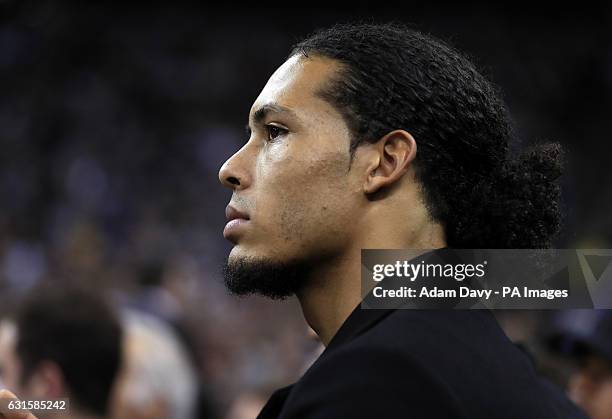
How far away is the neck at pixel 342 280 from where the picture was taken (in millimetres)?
2057

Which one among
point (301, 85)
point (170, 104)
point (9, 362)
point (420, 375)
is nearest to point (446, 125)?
point (301, 85)

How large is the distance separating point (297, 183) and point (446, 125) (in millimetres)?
373

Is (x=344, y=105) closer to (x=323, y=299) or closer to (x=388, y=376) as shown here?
(x=323, y=299)

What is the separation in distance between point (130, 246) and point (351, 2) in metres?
4.90

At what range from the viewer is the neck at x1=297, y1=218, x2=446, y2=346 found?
2.06 m

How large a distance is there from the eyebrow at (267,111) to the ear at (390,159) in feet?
0.72

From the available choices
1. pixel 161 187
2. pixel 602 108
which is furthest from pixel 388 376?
pixel 602 108

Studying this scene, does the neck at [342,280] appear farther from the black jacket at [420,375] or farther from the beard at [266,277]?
the black jacket at [420,375]

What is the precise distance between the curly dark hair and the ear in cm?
2

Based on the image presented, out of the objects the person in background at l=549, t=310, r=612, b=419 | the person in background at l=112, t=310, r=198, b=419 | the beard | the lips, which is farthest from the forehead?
the person in background at l=549, t=310, r=612, b=419

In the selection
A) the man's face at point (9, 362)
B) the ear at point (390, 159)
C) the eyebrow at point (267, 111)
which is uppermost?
the eyebrow at point (267, 111)

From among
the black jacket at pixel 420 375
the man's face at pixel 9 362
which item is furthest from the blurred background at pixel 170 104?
the black jacket at pixel 420 375

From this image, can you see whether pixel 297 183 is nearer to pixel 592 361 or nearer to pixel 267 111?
pixel 267 111

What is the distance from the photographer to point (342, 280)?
2070 mm
